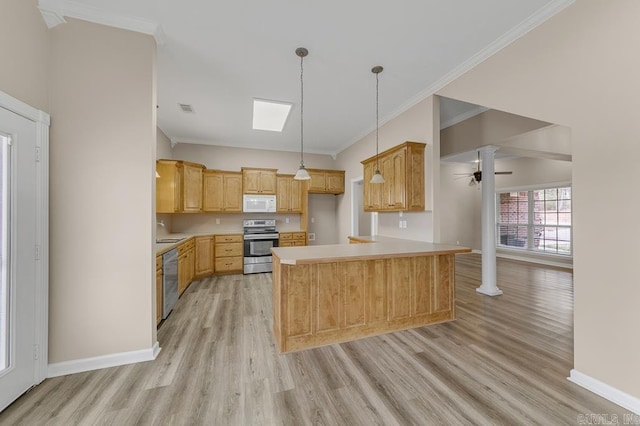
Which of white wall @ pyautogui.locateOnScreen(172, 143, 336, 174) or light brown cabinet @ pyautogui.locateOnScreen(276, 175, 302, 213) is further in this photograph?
light brown cabinet @ pyautogui.locateOnScreen(276, 175, 302, 213)

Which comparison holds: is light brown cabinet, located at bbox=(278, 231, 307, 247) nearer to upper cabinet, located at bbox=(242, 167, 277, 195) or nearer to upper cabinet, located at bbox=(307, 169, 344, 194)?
upper cabinet, located at bbox=(242, 167, 277, 195)

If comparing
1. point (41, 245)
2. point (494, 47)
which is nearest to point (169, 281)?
point (41, 245)

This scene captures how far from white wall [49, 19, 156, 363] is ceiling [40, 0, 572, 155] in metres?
0.33

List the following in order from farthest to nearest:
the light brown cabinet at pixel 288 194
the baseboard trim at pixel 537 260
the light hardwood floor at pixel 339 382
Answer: the light brown cabinet at pixel 288 194 < the baseboard trim at pixel 537 260 < the light hardwood floor at pixel 339 382

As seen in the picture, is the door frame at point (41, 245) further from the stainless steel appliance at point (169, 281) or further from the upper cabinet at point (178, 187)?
the upper cabinet at point (178, 187)

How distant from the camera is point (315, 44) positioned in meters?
2.54

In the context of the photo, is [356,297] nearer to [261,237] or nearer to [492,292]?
[492,292]

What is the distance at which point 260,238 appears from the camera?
216 inches

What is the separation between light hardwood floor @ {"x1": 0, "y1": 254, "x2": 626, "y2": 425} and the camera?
1598 millimetres

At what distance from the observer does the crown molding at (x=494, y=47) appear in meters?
2.05

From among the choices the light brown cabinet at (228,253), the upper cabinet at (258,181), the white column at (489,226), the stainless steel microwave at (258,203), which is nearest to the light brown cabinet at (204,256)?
the light brown cabinet at (228,253)

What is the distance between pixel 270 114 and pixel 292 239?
286 centimetres

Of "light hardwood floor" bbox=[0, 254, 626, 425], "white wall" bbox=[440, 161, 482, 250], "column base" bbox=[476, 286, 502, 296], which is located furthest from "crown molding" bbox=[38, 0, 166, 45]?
"white wall" bbox=[440, 161, 482, 250]

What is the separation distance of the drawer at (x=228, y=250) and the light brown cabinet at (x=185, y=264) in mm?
603
